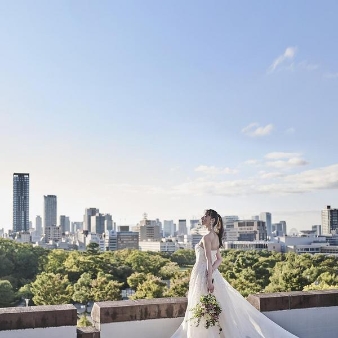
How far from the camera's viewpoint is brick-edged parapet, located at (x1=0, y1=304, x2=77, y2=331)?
3.50m

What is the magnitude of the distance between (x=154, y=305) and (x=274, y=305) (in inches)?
46.3

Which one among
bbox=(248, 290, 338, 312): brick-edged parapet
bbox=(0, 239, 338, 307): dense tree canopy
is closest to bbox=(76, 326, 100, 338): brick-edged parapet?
bbox=(248, 290, 338, 312): brick-edged parapet

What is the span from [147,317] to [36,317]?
0.93 meters

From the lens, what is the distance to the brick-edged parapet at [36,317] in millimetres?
3498

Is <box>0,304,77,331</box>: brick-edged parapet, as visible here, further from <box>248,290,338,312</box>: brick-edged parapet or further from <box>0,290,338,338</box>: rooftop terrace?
<box>248,290,338,312</box>: brick-edged parapet

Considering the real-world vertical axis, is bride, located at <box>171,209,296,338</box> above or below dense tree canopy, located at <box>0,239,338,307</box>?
above

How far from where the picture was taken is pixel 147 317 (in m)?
3.97

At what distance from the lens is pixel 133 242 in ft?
563

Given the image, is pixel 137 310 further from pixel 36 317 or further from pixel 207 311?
pixel 36 317

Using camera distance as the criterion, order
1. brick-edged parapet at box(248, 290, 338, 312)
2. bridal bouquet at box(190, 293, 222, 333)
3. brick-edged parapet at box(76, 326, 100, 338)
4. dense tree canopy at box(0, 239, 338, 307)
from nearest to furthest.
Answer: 1. brick-edged parapet at box(76, 326, 100, 338)
2. bridal bouquet at box(190, 293, 222, 333)
3. brick-edged parapet at box(248, 290, 338, 312)
4. dense tree canopy at box(0, 239, 338, 307)

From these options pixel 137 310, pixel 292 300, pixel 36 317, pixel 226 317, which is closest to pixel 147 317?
pixel 137 310

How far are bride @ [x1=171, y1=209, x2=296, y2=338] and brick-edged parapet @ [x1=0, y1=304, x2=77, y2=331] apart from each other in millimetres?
911

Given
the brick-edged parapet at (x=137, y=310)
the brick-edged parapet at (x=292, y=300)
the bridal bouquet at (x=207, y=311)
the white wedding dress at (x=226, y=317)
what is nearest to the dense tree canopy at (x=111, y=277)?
the brick-edged parapet at (x=292, y=300)

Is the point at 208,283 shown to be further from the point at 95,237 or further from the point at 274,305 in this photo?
the point at 95,237
